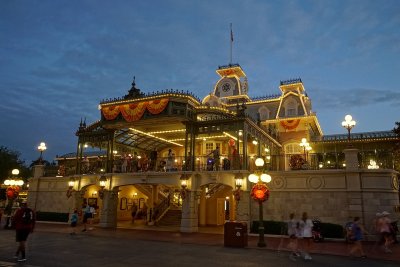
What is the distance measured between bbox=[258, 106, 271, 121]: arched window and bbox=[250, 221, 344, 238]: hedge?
52.5 ft

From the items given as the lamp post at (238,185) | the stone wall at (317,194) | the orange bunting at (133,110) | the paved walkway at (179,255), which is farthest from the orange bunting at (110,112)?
the paved walkway at (179,255)

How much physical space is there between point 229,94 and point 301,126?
9.25 m

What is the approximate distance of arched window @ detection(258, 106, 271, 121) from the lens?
34438 millimetres

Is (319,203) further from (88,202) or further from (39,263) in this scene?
(88,202)

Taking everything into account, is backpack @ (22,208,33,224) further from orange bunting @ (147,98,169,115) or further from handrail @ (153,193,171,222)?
handrail @ (153,193,171,222)

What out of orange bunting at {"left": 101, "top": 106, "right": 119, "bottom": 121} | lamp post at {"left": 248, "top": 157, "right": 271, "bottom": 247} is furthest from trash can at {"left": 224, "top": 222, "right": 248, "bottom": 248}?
orange bunting at {"left": 101, "top": 106, "right": 119, "bottom": 121}

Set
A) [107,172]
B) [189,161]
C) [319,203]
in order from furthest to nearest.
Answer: [107,172], [189,161], [319,203]

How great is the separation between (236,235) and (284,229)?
14.8ft

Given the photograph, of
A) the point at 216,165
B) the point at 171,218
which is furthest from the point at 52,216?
the point at 216,165

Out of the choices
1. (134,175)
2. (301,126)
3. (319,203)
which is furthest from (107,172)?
(301,126)

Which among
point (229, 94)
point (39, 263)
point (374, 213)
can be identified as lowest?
point (39, 263)

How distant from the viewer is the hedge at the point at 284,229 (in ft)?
60.0

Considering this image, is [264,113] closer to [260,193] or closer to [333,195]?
[333,195]

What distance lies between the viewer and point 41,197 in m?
29.7
